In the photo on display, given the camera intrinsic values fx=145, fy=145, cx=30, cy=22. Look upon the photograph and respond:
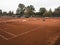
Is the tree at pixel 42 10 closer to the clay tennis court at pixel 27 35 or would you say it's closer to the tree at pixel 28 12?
the tree at pixel 28 12

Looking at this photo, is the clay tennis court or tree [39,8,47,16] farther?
tree [39,8,47,16]

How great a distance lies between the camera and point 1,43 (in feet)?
34.8

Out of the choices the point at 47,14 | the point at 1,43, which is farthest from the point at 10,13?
the point at 1,43

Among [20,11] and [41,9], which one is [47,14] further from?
[20,11]

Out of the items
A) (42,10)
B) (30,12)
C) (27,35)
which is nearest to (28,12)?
(30,12)

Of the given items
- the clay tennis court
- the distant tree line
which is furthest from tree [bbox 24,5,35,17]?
the clay tennis court

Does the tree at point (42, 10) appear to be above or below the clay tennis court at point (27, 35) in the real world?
above

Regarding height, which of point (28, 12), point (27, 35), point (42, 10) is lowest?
point (27, 35)

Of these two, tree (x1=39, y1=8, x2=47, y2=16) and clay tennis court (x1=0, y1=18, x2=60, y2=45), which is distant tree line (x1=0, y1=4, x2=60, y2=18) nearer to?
tree (x1=39, y1=8, x2=47, y2=16)

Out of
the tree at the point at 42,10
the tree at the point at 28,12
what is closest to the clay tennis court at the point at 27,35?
the tree at the point at 28,12

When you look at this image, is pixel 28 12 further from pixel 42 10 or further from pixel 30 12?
pixel 42 10

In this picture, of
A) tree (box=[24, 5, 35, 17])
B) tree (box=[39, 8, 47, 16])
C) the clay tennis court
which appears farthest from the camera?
tree (box=[39, 8, 47, 16])

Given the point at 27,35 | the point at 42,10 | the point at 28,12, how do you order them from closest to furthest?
1. the point at 27,35
2. the point at 28,12
3. the point at 42,10

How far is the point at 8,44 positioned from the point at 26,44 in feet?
4.24
